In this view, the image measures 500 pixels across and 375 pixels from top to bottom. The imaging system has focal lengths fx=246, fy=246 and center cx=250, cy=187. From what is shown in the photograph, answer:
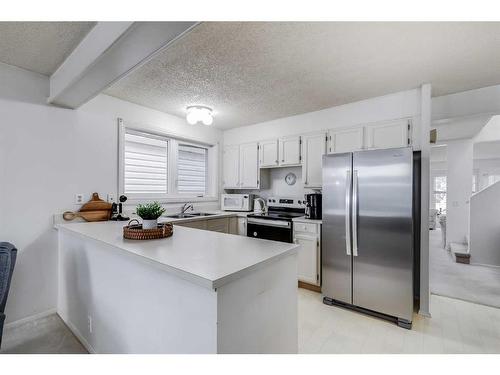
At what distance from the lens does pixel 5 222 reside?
2.19 m

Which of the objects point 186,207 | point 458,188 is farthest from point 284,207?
point 458,188

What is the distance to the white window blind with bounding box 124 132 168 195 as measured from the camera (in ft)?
10.5

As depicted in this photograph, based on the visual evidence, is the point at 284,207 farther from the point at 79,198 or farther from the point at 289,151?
the point at 79,198

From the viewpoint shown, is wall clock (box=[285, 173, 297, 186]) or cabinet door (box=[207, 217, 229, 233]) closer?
cabinet door (box=[207, 217, 229, 233])

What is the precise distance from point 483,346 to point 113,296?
9.33 feet

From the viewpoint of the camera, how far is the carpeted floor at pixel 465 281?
2.86 m

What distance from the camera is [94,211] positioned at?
8.84 ft

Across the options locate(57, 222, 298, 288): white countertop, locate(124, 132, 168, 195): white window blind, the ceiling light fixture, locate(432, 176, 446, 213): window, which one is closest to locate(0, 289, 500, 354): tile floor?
locate(57, 222, 298, 288): white countertop

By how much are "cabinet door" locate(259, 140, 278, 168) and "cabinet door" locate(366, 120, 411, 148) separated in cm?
131

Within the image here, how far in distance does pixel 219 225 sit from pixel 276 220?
0.83 meters

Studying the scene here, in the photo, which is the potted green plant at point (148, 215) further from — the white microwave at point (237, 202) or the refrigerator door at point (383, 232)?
the white microwave at point (237, 202)

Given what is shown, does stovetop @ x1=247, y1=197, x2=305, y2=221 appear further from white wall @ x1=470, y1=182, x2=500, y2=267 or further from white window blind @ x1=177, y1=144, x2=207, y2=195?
white wall @ x1=470, y1=182, x2=500, y2=267

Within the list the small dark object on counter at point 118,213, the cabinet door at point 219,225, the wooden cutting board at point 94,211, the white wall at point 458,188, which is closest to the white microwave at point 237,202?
the cabinet door at point 219,225
